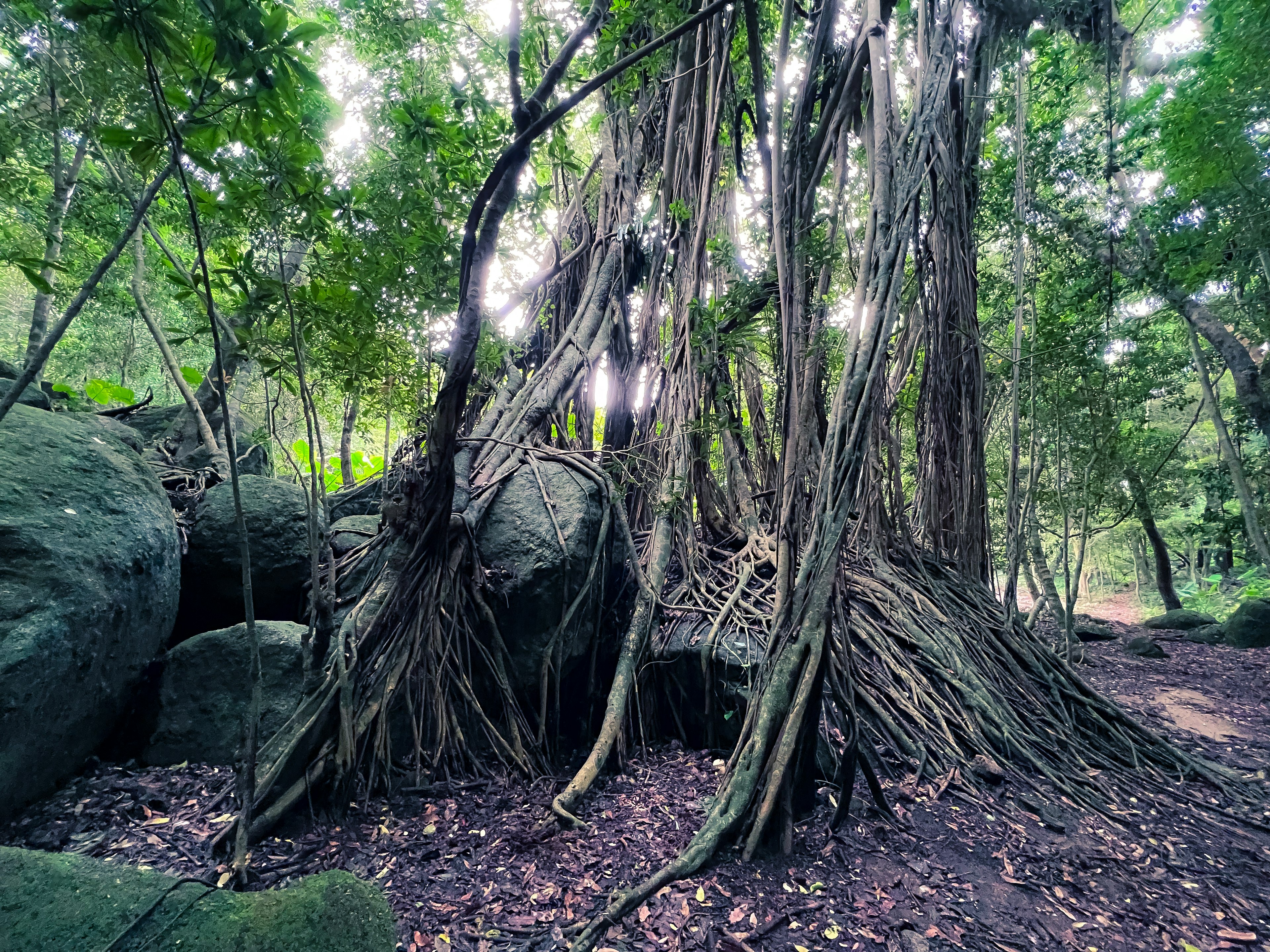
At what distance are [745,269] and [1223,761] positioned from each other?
375 cm

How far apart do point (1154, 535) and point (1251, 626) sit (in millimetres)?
1586

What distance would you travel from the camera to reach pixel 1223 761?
2.72 metres

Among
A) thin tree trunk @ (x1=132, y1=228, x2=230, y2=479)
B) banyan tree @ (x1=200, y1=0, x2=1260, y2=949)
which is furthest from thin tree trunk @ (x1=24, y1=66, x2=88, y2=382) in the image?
banyan tree @ (x1=200, y1=0, x2=1260, y2=949)

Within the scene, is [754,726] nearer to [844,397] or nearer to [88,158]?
[844,397]

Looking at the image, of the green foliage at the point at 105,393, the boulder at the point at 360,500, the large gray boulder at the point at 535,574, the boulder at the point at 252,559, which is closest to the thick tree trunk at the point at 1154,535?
the large gray boulder at the point at 535,574

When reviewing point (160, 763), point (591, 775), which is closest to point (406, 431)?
point (160, 763)

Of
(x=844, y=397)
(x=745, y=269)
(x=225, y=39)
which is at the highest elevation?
(x=745, y=269)

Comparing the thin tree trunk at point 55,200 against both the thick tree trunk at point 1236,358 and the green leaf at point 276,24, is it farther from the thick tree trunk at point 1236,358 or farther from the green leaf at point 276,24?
the thick tree trunk at point 1236,358

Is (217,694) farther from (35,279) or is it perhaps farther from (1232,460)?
(1232,460)

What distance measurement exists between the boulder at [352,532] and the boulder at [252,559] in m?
0.14

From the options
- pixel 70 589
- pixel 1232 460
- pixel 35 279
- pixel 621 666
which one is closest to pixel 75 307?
pixel 35 279

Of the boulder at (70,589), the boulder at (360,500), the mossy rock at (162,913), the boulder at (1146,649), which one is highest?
the boulder at (360,500)

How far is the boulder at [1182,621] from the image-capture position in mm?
7379

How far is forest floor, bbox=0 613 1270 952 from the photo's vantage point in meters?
1.44
